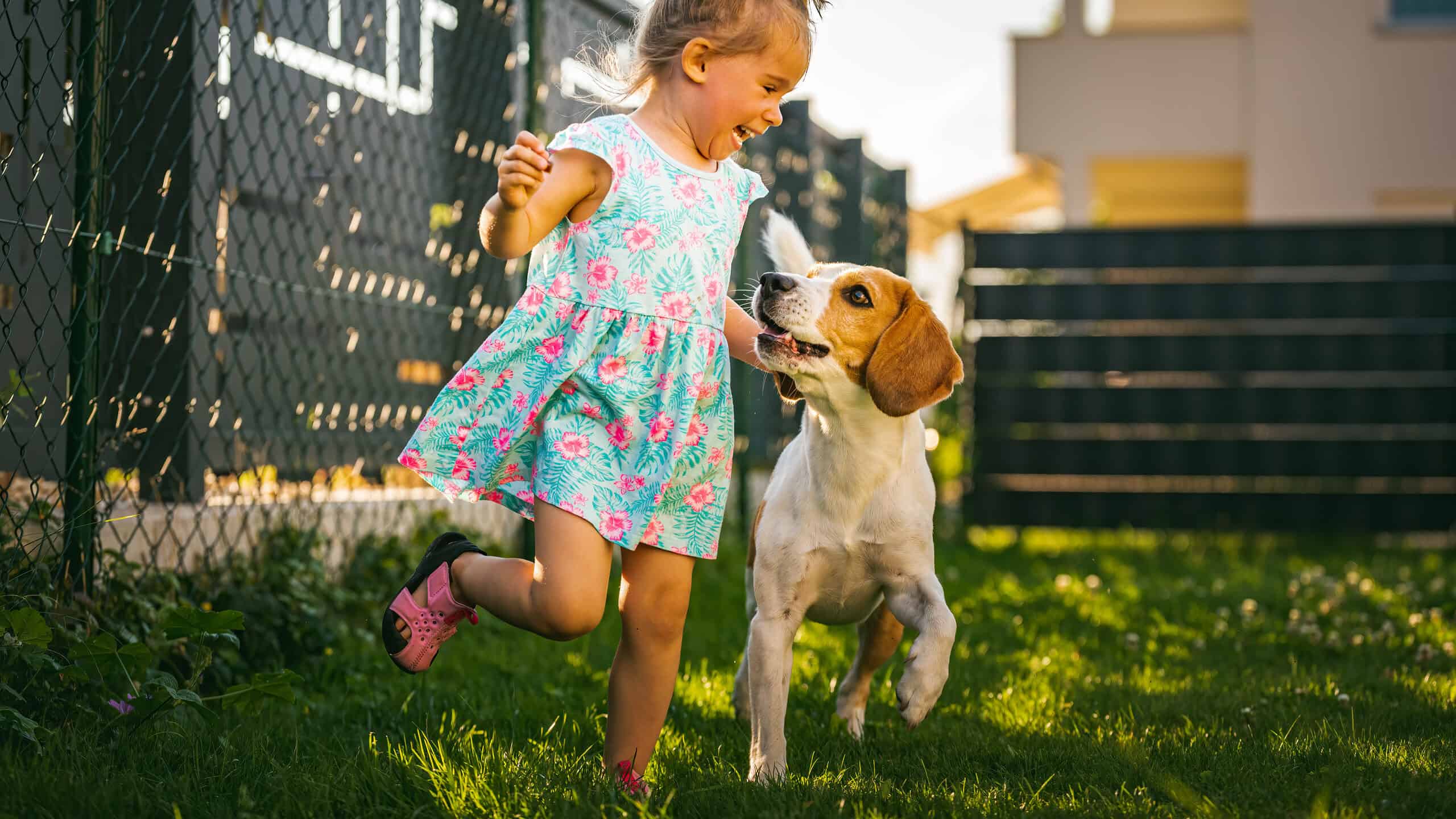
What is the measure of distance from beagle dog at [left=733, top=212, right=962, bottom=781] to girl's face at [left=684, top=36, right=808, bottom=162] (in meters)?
0.34

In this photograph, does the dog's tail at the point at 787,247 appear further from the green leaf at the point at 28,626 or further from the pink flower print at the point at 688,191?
the green leaf at the point at 28,626

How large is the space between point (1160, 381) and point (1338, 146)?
4.50 m

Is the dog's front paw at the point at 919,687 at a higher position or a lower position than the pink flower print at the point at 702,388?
lower

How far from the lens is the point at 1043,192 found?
53.7ft

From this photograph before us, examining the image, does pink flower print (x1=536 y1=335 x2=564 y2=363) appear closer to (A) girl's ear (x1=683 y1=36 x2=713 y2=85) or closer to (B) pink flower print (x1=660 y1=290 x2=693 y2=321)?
(B) pink flower print (x1=660 y1=290 x2=693 y2=321)

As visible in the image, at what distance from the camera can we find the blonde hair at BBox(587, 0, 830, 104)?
290 centimetres

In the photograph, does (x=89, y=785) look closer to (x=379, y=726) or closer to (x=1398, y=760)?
(x=379, y=726)

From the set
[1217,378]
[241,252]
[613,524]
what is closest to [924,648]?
[613,524]

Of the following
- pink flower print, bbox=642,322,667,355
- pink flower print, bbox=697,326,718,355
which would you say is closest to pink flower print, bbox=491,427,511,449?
pink flower print, bbox=642,322,667,355

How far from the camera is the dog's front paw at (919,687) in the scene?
2.77m

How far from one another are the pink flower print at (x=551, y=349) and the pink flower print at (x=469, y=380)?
133 mm

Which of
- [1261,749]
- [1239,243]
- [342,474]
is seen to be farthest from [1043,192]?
[1261,749]

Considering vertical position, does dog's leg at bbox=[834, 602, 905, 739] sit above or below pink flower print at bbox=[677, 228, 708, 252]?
below

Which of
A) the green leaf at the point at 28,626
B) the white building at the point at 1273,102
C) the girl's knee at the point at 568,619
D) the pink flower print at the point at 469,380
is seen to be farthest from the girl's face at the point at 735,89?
the white building at the point at 1273,102
